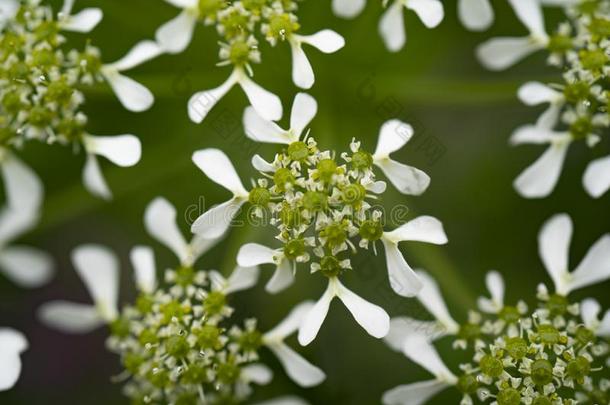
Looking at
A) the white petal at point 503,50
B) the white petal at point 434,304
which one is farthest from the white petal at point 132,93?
the white petal at point 503,50

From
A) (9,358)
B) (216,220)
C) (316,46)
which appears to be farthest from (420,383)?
(9,358)

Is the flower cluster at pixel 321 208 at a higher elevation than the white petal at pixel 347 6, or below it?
below

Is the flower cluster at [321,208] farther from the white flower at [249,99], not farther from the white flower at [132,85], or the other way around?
the white flower at [132,85]

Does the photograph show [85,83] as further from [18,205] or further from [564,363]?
[564,363]

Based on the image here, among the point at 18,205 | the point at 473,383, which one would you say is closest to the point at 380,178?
the point at 473,383

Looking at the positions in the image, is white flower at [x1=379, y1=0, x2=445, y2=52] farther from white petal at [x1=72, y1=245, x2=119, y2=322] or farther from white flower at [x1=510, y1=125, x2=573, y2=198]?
white petal at [x1=72, y1=245, x2=119, y2=322]

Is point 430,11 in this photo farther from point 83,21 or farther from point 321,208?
point 83,21
